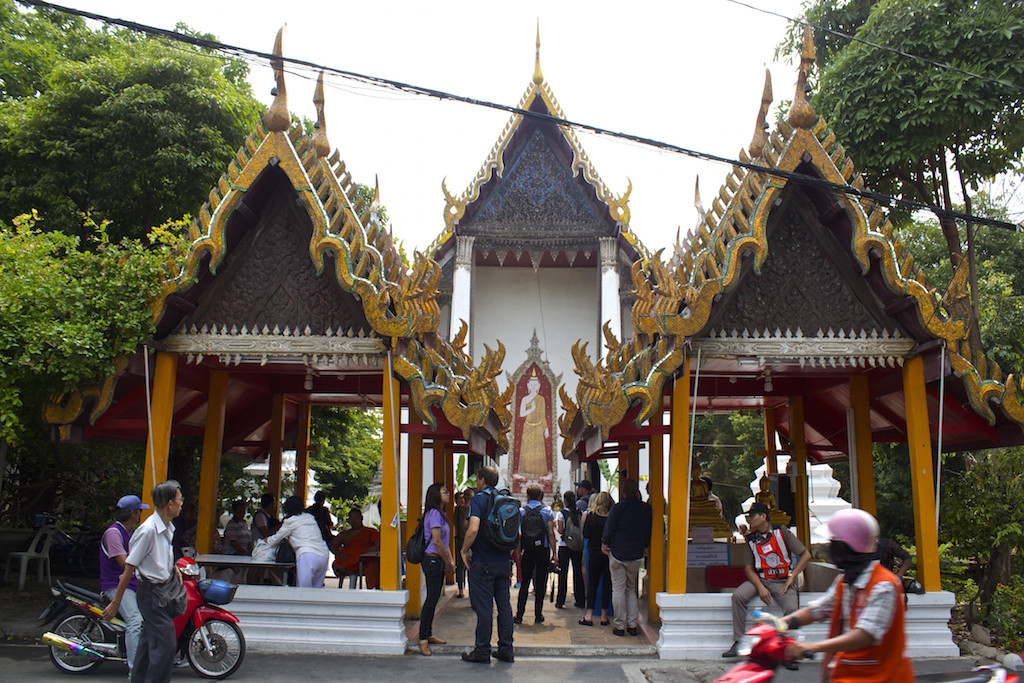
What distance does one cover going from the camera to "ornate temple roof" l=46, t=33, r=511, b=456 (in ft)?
23.0

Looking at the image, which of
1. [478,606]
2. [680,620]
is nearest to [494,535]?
[478,606]

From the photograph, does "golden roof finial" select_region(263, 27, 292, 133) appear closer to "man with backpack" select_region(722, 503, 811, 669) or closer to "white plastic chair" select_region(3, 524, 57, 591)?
"man with backpack" select_region(722, 503, 811, 669)

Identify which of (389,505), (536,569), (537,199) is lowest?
(536,569)

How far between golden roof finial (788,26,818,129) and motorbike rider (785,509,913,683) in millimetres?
4784

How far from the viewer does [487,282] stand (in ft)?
71.2

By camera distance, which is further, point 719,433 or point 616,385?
point 719,433

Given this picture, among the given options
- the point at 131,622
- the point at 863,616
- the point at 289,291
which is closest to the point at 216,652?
the point at 131,622

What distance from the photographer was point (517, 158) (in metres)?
19.9

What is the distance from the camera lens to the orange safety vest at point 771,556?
21.7ft

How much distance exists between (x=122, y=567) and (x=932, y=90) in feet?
34.5

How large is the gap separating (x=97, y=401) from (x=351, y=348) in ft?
7.29

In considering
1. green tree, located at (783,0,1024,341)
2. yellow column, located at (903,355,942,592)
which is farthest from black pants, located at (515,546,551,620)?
green tree, located at (783,0,1024,341)

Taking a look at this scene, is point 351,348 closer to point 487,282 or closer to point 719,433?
point 487,282

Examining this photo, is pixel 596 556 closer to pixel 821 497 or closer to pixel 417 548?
pixel 417 548
